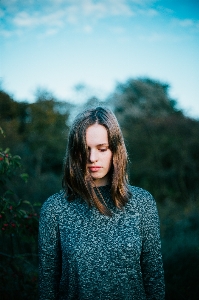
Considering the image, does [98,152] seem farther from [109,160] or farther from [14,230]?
[14,230]

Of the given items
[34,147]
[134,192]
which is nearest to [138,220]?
[134,192]

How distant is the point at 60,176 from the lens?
976 cm

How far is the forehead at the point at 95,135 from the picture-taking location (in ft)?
5.15

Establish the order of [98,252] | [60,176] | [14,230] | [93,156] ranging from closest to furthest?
1. [98,252]
2. [93,156]
3. [14,230]
4. [60,176]

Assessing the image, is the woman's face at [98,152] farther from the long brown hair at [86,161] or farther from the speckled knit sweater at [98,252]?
the speckled knit sweater at [98,252]

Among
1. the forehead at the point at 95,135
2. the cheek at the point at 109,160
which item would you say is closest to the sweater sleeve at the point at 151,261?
the cheek at the point at 109,160

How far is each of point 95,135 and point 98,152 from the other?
12cm

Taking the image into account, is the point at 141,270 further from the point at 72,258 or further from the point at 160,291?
the point at 72,258

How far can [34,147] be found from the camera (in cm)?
1139

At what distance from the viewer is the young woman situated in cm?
146

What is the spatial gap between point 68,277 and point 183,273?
2.78 meters

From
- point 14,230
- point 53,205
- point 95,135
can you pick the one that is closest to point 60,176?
point 14,230

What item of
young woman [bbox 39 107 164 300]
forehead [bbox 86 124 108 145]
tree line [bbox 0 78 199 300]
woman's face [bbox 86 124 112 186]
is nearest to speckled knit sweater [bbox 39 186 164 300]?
young woman [bbox 39 107 164 300]

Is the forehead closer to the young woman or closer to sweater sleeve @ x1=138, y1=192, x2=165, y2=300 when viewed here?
the young woman
